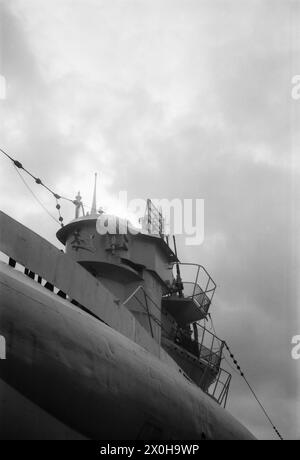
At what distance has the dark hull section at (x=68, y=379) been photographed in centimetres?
465

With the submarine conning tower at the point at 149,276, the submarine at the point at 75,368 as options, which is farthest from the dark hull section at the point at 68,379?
the submarine conning tower at the point at 149,276

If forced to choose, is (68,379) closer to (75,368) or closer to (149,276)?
(75,368)

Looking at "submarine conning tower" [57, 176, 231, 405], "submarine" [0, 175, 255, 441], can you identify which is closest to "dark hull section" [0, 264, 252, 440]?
"submarine" [0, 175, 255, 441]

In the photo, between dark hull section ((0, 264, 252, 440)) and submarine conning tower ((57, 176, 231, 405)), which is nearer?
dark hull section ((0, 264, 252, 440))

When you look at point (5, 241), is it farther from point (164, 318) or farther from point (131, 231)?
point (164, 318)

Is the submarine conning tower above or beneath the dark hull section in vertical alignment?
above

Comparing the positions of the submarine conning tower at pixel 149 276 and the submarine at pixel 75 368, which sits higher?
the submarine conning tower at pixel 149 276

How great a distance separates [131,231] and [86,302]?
6584 millimetres

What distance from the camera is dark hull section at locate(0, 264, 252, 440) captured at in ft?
15.3

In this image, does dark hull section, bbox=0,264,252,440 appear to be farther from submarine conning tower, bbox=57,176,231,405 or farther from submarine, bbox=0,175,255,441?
submarine conning tower, bbox=57,176,231,405

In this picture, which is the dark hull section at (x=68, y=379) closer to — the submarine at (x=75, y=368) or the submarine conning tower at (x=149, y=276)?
the submarine at (x=75, y=368)

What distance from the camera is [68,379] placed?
5008mm
